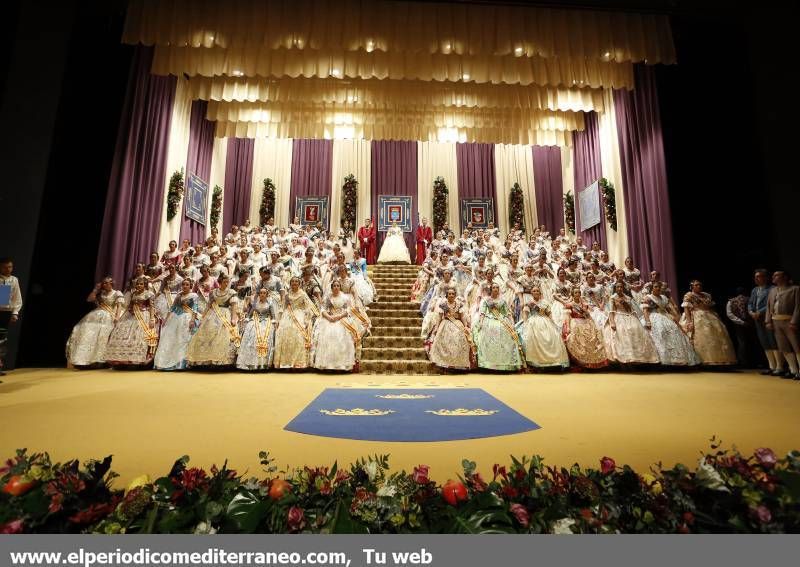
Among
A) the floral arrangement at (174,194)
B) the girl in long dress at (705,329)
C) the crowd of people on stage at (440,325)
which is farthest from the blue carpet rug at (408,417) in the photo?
the floral arrangement at (174,194)

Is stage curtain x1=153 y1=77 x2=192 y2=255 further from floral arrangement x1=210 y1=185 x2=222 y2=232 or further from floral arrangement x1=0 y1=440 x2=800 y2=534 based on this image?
floral arrangement x1=0 y1=440 x2=800 y2=534

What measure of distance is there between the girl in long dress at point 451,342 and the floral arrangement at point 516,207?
7790mm

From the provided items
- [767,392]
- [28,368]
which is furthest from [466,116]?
[28,368]

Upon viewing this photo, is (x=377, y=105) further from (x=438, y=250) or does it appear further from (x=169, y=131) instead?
(x=169, y=131)

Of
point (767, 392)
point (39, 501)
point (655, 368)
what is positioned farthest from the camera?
point (655, 368)

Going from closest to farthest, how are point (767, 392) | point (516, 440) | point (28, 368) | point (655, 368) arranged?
point (516, 440) → point (767, 392) → point (28, 368) → point (655, 368)

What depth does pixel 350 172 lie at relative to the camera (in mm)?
12711

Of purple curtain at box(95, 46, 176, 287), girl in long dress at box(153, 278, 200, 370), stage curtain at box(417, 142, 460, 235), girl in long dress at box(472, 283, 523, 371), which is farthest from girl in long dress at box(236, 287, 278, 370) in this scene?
stage curtain at box(417, 142, 460, 235)

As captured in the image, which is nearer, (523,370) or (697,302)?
(523,370)

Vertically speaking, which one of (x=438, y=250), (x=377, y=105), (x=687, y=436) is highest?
(x=377, y=105)

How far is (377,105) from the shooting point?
842 cm

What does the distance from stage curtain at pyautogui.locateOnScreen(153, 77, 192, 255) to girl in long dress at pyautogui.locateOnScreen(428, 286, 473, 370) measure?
6.05 metres

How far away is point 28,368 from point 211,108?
6701 mm

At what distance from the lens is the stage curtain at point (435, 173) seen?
12633 millimetres
